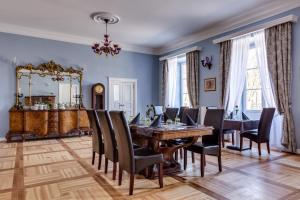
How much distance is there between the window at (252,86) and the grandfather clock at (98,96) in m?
4.31

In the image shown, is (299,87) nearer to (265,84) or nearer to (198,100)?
(265,84)

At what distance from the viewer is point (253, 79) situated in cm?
548

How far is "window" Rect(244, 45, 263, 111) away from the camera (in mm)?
5340

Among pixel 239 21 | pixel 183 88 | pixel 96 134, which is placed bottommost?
pixel 96 134

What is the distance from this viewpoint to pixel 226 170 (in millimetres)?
3330

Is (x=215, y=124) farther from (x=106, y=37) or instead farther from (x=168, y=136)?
(x=106, y=37)

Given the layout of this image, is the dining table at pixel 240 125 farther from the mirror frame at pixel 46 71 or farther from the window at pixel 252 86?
the mirror frame at pixel 46 71

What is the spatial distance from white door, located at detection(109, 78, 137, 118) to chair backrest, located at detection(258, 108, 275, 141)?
4.41 meters

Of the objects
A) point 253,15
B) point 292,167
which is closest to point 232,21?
point 253,15

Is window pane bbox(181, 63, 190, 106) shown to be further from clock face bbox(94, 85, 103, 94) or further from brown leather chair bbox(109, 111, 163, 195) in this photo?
brown leather chair bbox(109, 111, 163, 195)

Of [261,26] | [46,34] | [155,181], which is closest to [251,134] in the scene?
[261,26]

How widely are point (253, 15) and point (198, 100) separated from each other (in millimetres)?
2658

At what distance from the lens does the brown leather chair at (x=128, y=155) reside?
8.10 ft

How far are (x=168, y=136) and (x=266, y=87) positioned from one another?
3150mm
